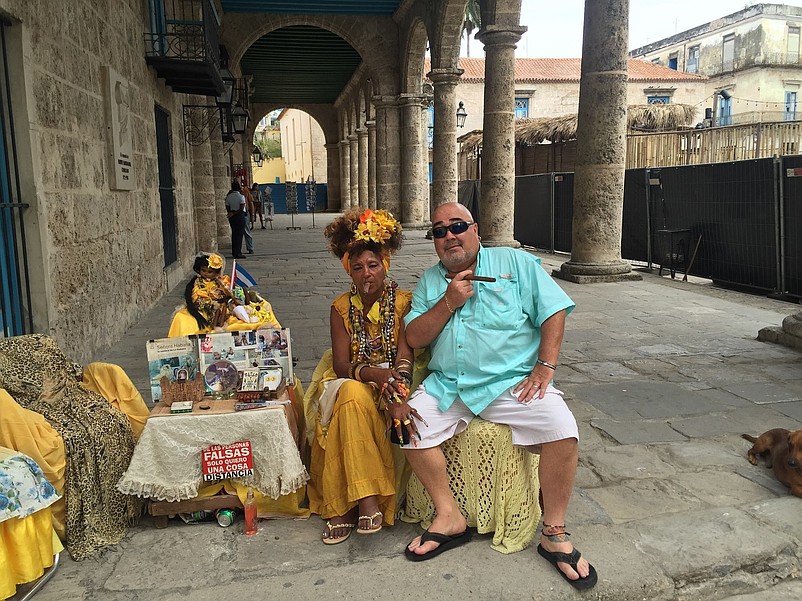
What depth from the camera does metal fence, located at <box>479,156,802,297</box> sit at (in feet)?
25.1

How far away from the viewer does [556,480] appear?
2.48m

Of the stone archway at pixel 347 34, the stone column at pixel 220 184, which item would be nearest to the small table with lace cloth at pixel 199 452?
the stone column at pixel 220 184

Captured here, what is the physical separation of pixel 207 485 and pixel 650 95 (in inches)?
1494

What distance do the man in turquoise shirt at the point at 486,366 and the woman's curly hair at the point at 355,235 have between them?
24cm

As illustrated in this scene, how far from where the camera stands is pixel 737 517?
2.72 m

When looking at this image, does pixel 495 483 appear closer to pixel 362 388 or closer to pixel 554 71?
pixel 362 388

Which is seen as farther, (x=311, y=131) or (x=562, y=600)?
(x=311, y=131)

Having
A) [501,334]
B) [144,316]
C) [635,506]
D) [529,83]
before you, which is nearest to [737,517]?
[635,506]

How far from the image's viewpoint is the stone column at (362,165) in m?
27.1

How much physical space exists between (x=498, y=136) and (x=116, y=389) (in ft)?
31.7

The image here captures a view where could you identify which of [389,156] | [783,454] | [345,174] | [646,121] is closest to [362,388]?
[783,454]

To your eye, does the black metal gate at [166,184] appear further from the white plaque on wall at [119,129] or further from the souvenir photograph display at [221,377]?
the souvenir photograph display at [221,377]

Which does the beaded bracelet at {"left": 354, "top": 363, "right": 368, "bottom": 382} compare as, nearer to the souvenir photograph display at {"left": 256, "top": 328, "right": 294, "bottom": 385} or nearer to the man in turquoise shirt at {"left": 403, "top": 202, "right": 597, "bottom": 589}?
the man in turquoise shirt at {"left": 403, "top": 202, "right": 597, "bottom": 589}

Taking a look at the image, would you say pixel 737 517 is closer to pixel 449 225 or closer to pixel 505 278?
pixel 505 278
